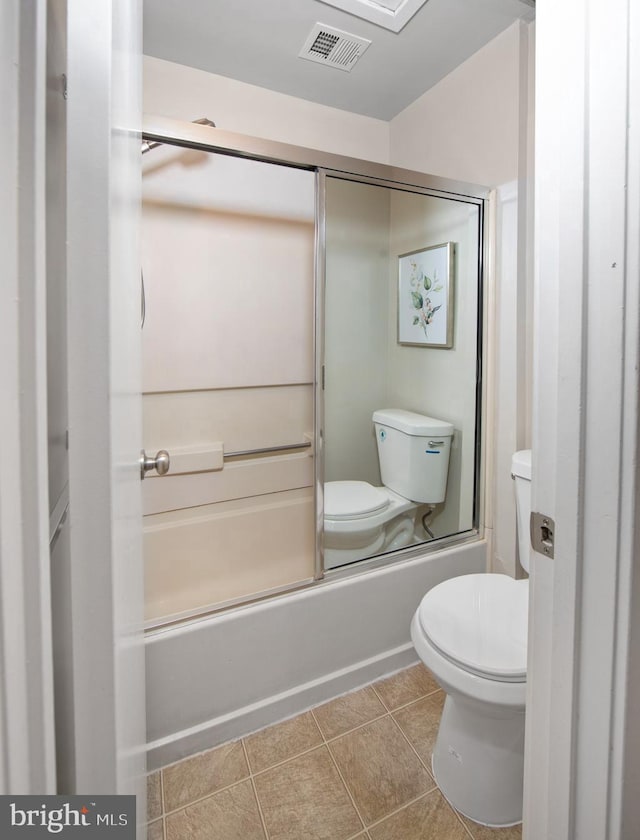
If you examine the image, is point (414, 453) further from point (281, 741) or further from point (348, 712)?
point (281, 741)

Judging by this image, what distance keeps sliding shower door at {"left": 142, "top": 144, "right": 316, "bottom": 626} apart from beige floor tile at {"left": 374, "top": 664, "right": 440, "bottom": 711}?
521 millimetres

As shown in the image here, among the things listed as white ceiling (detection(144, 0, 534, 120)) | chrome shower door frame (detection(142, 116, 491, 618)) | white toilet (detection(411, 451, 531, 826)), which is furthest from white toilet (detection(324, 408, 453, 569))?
white ceiling (detection(144, 0, 534, 120))

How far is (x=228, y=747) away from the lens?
55.9 inches

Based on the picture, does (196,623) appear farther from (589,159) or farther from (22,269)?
(589,159)

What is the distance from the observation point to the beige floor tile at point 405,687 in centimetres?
160

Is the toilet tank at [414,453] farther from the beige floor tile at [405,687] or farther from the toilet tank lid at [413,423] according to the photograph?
the beige floor tile at [405,687]

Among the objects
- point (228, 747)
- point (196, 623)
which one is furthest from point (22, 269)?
point (228, 747)

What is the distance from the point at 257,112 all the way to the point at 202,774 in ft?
8.21

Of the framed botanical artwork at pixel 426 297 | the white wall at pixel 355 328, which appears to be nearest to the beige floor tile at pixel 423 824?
the white wall at pixel 355 328

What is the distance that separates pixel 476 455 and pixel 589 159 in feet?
4.94

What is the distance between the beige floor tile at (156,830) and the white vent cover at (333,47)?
2556 mm

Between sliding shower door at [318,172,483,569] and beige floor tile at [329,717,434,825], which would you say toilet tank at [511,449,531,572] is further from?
beige floor tile at [329,717,434,825]

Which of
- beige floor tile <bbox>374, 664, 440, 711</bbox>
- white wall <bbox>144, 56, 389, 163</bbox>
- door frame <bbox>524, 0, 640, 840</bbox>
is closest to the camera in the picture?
door frame <bbox>524, 0, 640, 840</bbox>

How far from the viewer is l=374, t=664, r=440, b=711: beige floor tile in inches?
63.0
